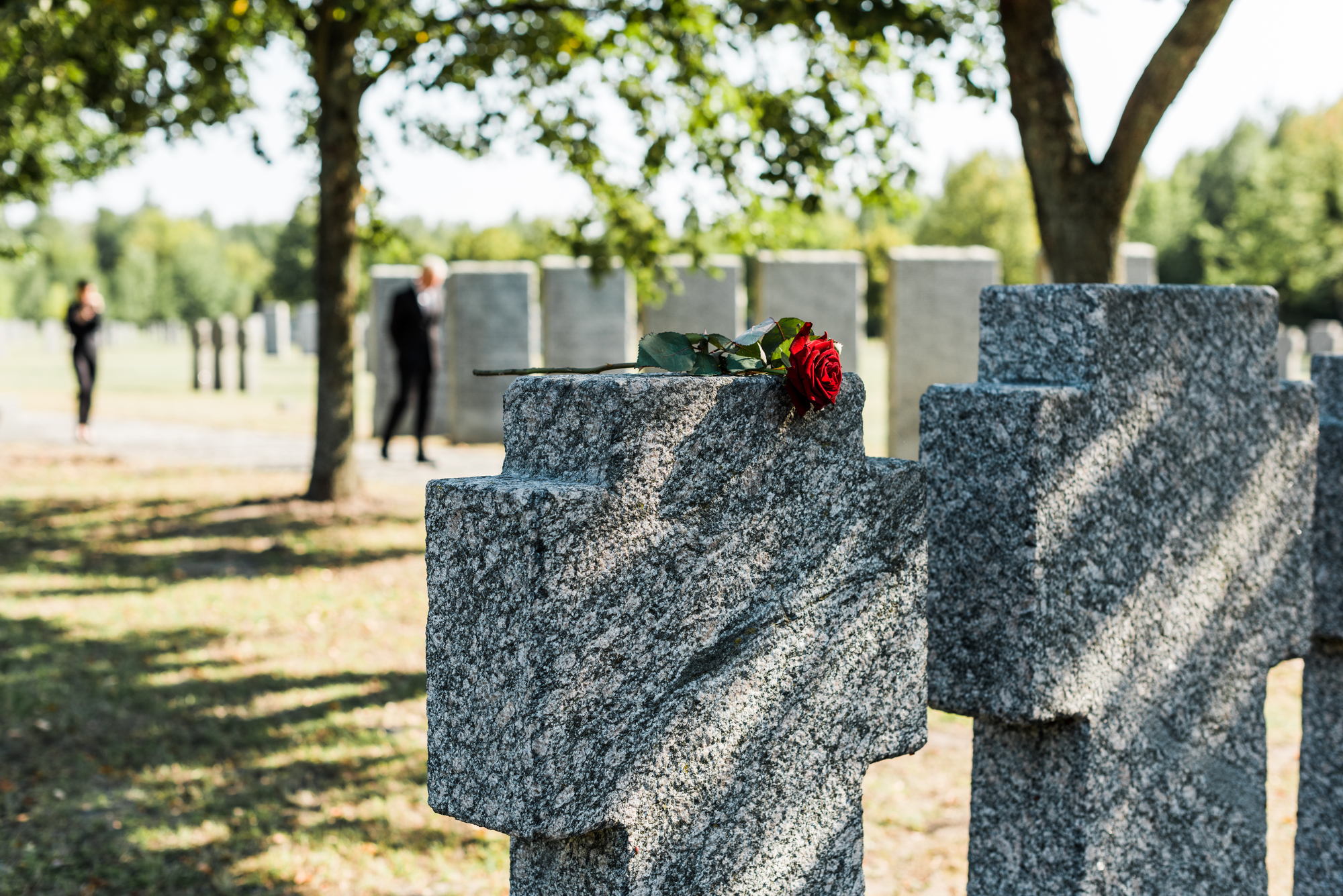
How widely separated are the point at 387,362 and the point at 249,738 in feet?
35.1

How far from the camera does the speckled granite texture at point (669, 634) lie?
1.63m

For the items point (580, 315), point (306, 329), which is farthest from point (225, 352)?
point (306, 329)

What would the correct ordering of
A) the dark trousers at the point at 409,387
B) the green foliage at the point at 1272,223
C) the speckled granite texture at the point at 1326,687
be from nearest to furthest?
1. the speckled granite texture at the point at 1326,687
2. the dark trousers at the point at 409,387
3. the green foliage at the point at 1272,223

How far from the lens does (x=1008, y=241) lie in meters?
53.8

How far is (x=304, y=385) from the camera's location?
88.8 feet

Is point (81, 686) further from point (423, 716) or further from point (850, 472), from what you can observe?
point (850, 472)

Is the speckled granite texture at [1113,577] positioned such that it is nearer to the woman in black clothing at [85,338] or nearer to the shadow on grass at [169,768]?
the shadow on grass at [169,768]

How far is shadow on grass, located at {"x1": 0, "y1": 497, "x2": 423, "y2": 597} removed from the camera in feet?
25.4

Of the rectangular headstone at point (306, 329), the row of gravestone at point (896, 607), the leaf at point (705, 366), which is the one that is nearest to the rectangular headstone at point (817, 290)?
the row of gravestone at point (896, 607)

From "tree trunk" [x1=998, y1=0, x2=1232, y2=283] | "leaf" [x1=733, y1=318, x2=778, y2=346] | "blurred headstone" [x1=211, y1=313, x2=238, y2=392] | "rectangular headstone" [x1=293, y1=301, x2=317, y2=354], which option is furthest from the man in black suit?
"rectangular headstone" [x1=293, y1=301, x2=317, y2=354]

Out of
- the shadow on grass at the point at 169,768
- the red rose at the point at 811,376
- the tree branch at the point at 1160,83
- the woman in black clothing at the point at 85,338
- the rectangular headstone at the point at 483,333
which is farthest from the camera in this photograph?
the rectangular headstone at the point at 483,333

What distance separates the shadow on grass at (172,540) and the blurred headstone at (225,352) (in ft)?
46.5

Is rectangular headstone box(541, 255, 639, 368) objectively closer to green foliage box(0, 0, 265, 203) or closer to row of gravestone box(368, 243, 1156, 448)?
row of gravestone box(368, 243, 1156, 448)

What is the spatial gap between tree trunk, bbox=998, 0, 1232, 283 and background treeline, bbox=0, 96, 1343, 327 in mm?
8983
